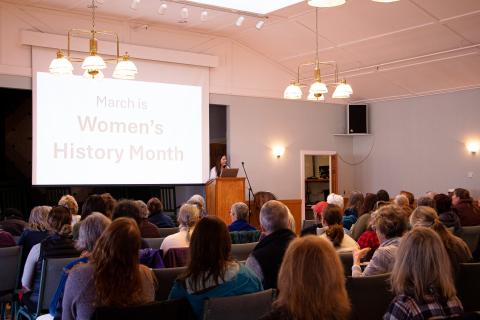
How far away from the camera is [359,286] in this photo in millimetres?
3016

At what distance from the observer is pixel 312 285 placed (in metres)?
1.93

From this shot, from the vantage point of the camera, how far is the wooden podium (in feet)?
32.3

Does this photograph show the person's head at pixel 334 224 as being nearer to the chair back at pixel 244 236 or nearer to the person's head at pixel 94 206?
the chair back at pixel 244 236

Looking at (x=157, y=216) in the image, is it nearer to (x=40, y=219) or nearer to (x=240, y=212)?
(x=240, y=212)

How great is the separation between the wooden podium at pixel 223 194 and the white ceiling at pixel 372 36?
2949 mm

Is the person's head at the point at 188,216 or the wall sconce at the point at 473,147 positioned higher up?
the wall sconce at the point at 473,147

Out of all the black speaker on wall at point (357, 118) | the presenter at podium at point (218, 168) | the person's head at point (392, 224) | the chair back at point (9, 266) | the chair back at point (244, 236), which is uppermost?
the black speaker on wall at point (357, 118)

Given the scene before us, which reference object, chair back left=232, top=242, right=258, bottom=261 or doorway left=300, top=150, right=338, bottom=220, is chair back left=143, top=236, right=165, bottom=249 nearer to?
chair back left=232, top=242, right=258, bottom=261

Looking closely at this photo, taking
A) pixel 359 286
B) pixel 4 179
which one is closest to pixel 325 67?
pixel 4 179

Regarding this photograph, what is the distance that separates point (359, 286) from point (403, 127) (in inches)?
387

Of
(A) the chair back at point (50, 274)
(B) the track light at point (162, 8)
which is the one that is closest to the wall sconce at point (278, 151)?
(B) the track light at point (162, 8)

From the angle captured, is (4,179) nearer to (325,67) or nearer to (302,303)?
(325,67)

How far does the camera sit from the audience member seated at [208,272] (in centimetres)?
261

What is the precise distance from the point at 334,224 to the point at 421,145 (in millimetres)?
7985
